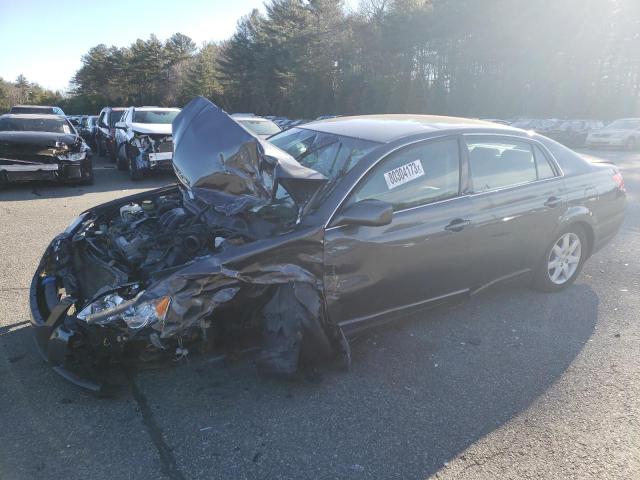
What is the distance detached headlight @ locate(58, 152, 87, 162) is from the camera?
402 inches

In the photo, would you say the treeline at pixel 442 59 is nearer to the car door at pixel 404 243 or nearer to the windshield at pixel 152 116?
the windshield at pixel 152 116

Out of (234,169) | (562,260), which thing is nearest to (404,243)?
(234,169)

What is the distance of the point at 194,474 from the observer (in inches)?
95.1

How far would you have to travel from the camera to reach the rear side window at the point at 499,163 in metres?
3.90

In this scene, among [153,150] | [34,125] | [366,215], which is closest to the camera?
→ [366,215]

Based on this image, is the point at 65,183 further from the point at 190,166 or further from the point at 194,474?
the point at 194,474

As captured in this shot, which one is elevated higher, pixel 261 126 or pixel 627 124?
pixel 627 124

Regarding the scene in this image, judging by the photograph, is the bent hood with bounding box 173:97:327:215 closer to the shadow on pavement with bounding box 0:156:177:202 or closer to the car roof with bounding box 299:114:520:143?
the car roof with bounding box 299:114:520:143

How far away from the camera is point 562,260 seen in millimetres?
4711

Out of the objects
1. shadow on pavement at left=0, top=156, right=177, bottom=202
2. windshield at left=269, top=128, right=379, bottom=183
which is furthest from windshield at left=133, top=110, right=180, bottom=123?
windshield at left=269, top=128, right=379, bottom=183

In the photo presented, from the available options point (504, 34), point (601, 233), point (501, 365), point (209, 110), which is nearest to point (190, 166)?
point (209, 110)

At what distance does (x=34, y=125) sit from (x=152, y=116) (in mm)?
2628

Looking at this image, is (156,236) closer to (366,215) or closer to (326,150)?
(326,150)

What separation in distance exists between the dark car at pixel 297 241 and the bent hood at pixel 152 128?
22.9ft
